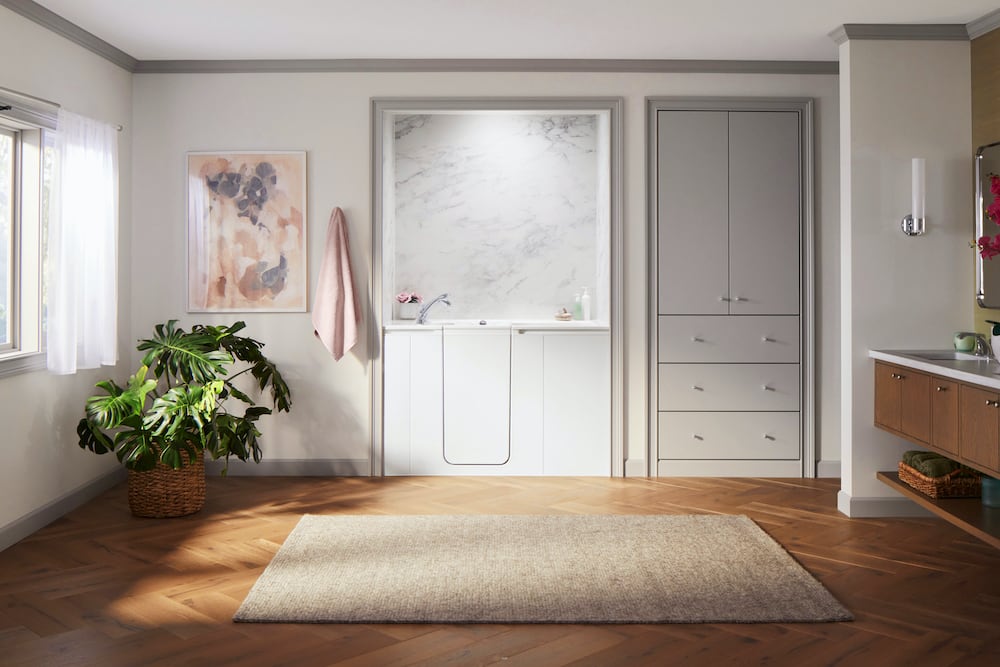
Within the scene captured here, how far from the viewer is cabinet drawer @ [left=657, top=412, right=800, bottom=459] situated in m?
5.18

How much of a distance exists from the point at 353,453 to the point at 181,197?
1834 mm

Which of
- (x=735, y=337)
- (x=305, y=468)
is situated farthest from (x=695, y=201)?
(x=305, y=468)

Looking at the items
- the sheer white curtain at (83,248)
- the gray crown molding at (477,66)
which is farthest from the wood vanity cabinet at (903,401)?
the sheer white curtain at (83,248)

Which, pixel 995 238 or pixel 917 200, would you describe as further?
pixel 917 200

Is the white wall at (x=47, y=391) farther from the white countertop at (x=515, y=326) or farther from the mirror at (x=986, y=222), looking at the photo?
the mirror at (x=986, y=222)

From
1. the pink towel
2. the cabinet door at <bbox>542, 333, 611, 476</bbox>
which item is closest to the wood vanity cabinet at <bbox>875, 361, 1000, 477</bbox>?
the cabinet door at <bbox>542, 333, 611, 476</bbox>

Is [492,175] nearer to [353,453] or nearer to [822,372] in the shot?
[353,453]

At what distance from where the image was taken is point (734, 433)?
5176 mm

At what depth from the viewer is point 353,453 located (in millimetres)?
5219

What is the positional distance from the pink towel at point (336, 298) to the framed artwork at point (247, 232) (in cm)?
17

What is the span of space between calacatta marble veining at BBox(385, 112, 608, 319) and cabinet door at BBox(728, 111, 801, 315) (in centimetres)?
101

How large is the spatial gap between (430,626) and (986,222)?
323 centimetres

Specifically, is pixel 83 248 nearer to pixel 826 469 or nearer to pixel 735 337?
pixel 735 337

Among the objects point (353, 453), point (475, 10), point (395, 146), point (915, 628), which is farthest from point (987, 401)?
point (395, 146)
